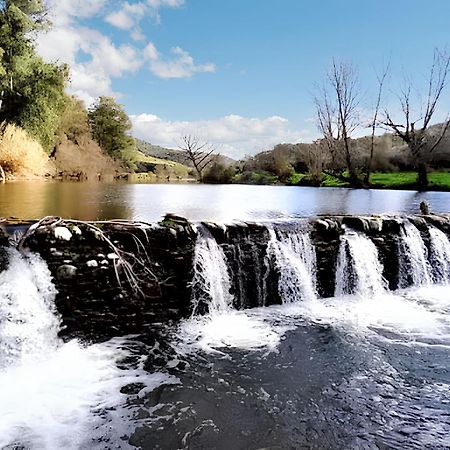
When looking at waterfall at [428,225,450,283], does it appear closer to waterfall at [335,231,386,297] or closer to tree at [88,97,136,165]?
waterfall at [335,231,386,297]

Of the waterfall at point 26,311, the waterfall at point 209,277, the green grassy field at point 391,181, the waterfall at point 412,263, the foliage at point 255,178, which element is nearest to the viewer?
the waterfall at point 26,311

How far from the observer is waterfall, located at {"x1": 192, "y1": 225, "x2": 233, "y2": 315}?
5574mm

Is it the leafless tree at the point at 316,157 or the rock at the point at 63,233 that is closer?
the rock at the point at 63,233

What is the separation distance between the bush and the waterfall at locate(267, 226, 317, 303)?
1435cm

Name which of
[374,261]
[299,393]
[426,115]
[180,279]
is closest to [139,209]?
[180,279]

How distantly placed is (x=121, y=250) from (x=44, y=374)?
172 cm

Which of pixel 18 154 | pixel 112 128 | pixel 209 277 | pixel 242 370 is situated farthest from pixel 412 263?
pixel 112 128

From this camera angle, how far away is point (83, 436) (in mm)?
3023

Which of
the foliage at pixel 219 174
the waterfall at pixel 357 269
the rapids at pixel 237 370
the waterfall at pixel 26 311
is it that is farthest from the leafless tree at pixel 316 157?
the waterfall at pixel 26 311

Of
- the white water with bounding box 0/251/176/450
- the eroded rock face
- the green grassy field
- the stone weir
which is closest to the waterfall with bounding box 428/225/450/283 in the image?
the stone weir

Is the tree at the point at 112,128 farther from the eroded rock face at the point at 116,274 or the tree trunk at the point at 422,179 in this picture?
the eroded rock face at the point at 116,274

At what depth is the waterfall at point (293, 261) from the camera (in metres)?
6.22

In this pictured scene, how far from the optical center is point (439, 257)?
7.46m

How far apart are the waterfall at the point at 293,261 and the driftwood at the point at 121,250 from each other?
6.62ft
